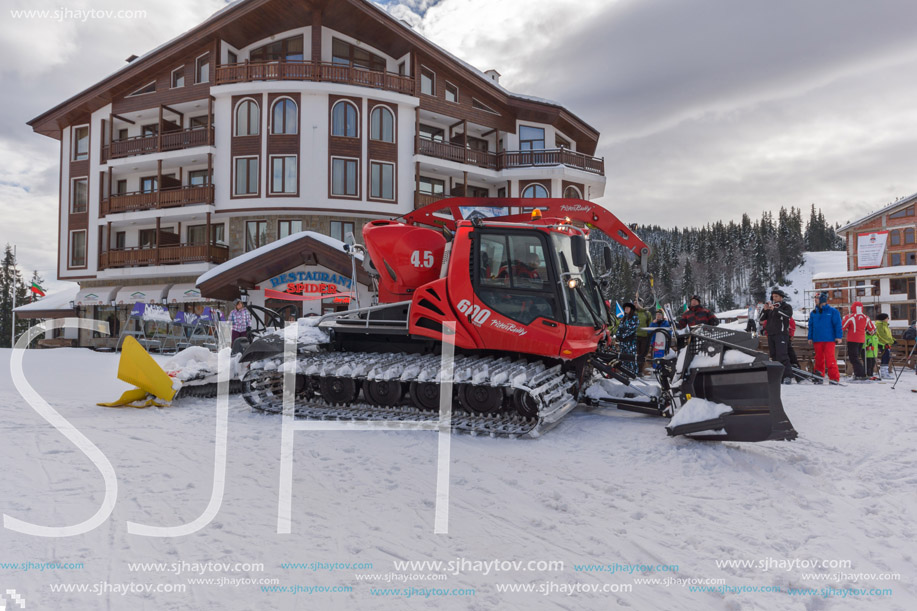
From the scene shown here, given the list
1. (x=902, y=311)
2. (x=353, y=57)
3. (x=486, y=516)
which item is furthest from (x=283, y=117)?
(x=902, y=311)

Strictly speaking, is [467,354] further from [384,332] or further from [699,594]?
[699,594]

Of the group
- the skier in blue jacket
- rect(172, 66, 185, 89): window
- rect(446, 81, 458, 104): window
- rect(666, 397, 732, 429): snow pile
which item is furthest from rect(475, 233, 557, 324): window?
rect(172, 66, 185, 89): window

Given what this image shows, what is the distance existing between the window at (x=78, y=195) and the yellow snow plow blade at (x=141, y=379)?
28602mm

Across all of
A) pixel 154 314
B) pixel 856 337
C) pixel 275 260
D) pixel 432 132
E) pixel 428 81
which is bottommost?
pixel 856 337

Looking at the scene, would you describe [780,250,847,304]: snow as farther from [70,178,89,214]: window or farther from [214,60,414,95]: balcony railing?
[70,178,89,214]: window

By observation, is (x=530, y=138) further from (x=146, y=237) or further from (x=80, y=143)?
(x=80, y=143)

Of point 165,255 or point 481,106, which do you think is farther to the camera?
point 481,106

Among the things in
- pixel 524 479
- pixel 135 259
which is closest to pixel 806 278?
pixel 135 259

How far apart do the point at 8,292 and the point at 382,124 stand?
172 ft

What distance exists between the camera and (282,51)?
89.0 ft

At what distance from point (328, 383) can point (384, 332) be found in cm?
113

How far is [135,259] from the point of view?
27.7 m

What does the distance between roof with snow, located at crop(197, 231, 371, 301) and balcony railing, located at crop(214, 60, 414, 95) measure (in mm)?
9292

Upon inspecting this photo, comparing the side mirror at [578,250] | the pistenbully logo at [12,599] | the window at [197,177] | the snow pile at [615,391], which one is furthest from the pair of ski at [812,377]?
the window at [197,177]
